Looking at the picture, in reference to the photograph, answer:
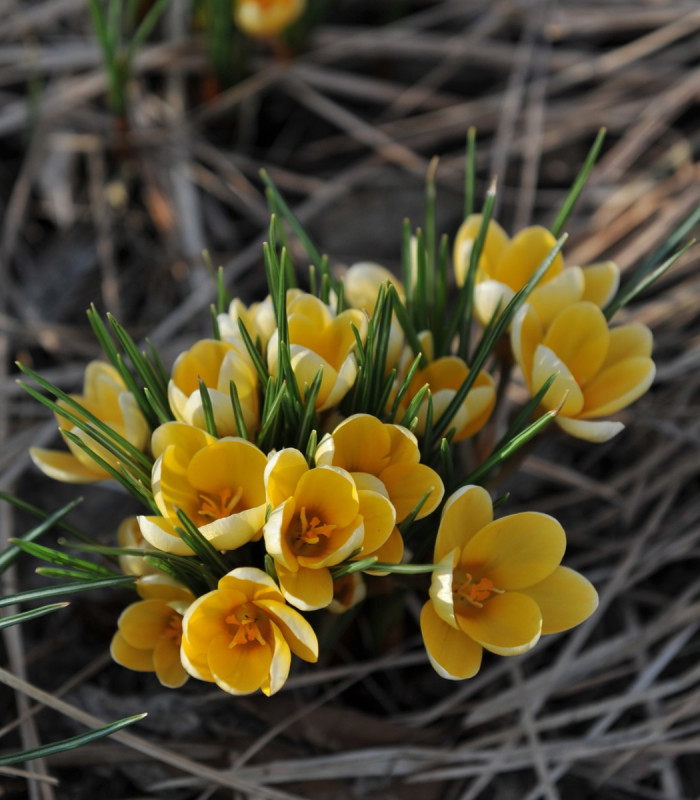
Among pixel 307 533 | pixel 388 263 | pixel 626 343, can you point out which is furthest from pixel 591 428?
pixel 388 263

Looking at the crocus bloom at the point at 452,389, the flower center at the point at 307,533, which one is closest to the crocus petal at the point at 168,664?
the flower center at the point at 307,533

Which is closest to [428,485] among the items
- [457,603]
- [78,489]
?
[457,603]

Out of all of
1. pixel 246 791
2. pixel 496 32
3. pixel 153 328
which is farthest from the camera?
pixel 496 32

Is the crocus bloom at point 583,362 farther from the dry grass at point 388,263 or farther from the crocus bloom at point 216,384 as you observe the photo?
the dry grass at point 388,263

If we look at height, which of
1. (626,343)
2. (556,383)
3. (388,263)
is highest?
(388,263)

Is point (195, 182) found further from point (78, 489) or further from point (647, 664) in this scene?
point (647, 664)

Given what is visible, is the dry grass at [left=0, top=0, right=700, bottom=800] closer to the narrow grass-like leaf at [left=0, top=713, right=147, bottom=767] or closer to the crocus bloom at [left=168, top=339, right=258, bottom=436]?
the narrow grass-like leaf at [left=0, top=713, right=147, bottom=767]

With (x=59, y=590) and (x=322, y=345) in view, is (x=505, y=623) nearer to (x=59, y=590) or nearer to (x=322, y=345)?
(x=322, y=345)
